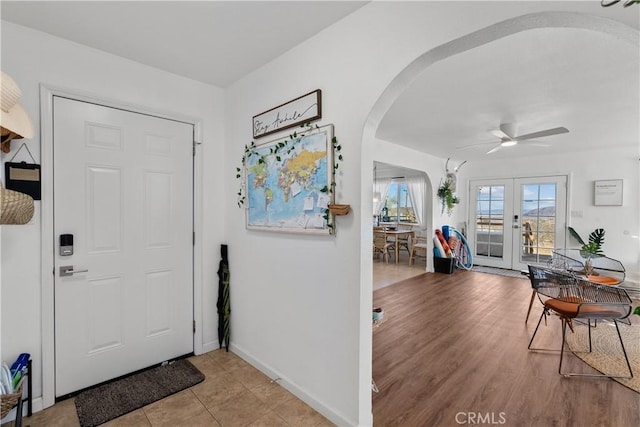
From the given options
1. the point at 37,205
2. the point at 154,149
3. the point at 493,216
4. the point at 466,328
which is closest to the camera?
the point at 37,205

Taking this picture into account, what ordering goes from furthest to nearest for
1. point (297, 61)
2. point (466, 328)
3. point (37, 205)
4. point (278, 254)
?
point (466, 328)
point (278, 254)
point (297, 61)
point (37, 205)

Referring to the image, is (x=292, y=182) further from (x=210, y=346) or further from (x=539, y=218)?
(x=539, y=218)

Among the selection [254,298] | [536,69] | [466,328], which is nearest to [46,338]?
[254,298]

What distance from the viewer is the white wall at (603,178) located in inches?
201

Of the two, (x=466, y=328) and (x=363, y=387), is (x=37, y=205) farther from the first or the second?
(x=466, y=328)

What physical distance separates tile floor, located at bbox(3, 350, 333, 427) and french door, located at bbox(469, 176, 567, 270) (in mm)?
6178

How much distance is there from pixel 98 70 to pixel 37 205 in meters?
1.04

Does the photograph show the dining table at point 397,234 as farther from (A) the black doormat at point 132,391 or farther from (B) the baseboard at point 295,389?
(A) the black doormat at point 132,391

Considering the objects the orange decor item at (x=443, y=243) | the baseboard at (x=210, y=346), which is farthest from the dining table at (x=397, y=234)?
the baseboard at (x=210, y=346)

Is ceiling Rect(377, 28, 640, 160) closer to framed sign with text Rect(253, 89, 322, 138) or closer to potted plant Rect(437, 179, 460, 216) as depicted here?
framed sign with text Rect(253, 89, 322, 138)

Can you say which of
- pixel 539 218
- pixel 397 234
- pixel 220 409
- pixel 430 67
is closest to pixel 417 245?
pixel 397 234

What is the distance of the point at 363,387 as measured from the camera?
5.68 ft

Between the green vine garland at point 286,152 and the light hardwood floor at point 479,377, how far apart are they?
54.0 inches

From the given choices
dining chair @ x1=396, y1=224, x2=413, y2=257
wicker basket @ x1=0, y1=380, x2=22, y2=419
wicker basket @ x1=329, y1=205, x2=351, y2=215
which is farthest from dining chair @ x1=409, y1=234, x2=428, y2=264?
wicker basket @ x1=0, y1=380, x2=22, y2=419
